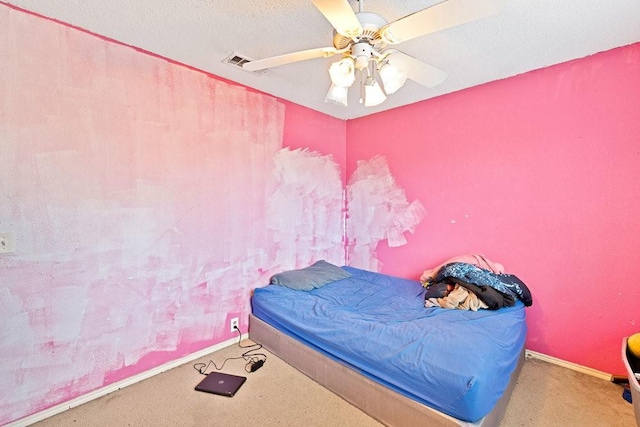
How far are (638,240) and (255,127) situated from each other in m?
→ 2.97

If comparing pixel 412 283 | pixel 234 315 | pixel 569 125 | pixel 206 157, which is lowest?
pixel 234 315

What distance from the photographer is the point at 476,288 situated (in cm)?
207

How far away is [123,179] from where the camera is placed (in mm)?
1950

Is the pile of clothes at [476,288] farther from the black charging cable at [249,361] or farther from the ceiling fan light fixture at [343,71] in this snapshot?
the ceiling fan light fixture at [343,71]

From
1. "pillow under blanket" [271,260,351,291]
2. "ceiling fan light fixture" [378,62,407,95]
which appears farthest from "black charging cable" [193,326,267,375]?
"ceiling fan light fixture" [378,62,407,95]

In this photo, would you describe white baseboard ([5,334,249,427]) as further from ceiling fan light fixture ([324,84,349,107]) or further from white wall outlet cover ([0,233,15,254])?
ceiling fan light fixture ([324,84,349,107])

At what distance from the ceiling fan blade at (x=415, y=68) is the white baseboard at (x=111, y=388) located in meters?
2.43

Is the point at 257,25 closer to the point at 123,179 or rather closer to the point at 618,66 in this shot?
the point at 123,179

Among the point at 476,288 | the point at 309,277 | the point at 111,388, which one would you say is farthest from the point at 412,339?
the point at 111,388

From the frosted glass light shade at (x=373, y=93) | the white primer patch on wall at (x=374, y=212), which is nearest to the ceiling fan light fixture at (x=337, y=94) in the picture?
the frosted glass light shade at (x=373, y=93)

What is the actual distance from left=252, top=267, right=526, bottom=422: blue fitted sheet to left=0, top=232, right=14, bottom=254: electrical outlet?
Answer: 1.59 meters

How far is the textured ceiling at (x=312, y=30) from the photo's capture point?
5.09 ft

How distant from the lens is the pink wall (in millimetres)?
1971

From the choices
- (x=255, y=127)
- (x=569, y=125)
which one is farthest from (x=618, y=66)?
(x=255, y=127)
